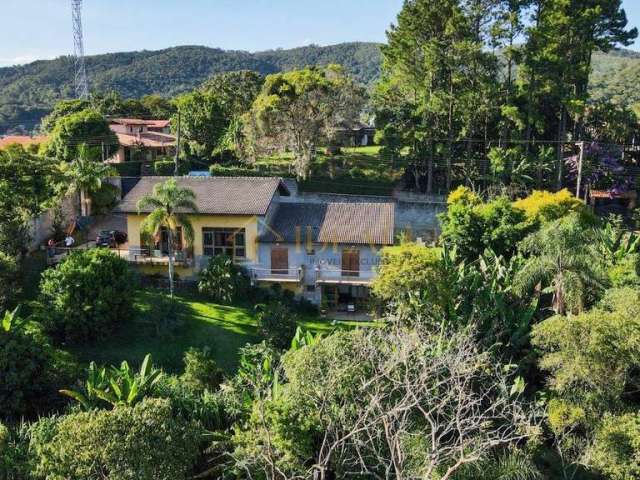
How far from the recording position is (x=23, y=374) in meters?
17.8

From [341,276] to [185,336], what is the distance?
7.20 metres

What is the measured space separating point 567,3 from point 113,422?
114ft

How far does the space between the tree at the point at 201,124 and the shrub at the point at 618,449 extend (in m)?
37.7

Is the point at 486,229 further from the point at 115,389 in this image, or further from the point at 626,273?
the point at 115,389

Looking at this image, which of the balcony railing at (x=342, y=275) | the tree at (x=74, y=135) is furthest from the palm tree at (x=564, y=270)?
the tree at (x=74, y=135)

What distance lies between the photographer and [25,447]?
49.4 feet

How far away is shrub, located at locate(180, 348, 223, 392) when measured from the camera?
19.5 m

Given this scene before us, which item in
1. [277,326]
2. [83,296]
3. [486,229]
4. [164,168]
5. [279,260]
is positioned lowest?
[277,326]

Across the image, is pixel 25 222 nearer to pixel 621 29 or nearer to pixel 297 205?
pixel 297 205

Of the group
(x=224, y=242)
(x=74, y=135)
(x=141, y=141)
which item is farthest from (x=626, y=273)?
(x=141, y=141)

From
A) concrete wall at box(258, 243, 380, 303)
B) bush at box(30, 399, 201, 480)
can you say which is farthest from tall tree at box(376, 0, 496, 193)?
bush at box(30, 399, 201, 480)

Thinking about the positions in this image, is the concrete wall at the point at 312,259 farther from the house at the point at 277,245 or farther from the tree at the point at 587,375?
the tree at the point at 587,375

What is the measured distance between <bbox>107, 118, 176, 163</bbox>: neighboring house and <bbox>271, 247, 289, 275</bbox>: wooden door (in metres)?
25.2

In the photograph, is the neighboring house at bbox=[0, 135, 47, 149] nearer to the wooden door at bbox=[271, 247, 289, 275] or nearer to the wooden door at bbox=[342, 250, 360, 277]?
the wooden door at bbox=[271, 247, 289, 275]
